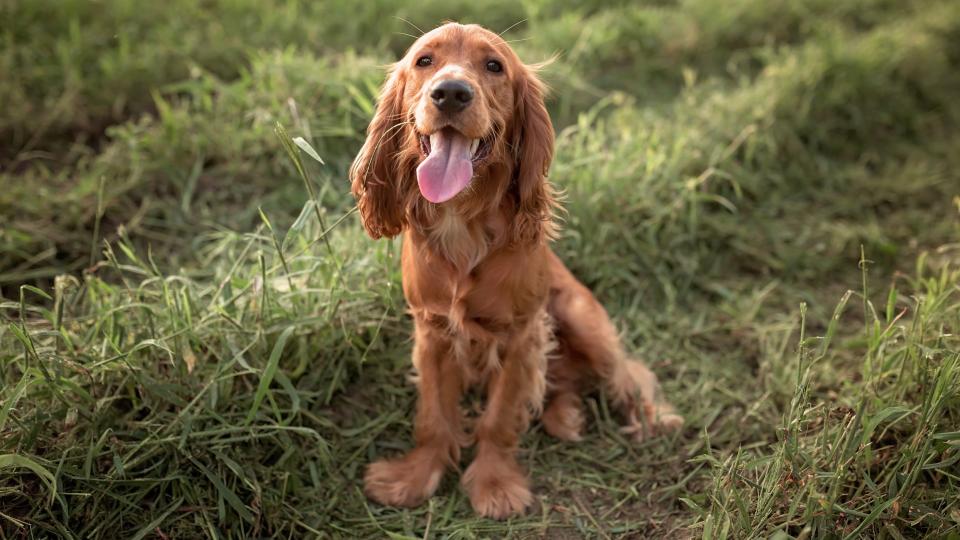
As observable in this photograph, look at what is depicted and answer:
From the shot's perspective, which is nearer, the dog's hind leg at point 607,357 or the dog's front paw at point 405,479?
the dog's front paw at point 405,479

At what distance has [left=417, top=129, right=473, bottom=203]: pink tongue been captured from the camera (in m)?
2.34

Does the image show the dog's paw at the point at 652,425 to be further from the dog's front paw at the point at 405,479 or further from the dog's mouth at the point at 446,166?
the dog's mouth at the point at 446,166

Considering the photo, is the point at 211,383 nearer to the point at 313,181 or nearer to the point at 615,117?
the point at 313,181

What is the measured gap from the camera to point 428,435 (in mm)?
3020

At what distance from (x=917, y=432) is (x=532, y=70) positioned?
68.7 inches

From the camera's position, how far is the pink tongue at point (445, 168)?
2.34m

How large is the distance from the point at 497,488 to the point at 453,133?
133cm

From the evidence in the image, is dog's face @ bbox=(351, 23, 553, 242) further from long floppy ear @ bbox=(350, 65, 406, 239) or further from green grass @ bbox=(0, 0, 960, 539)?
green grass @ bbox=(0, 0, 960, 539)

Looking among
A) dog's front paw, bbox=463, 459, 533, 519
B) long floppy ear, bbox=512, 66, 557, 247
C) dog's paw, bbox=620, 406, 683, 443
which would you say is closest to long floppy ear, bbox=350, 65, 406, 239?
long floppy ear, bbox=512, 66, 557, 247

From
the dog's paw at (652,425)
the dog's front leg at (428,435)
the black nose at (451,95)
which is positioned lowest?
the dog's paw at (652,425)

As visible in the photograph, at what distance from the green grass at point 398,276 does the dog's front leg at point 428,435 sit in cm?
8

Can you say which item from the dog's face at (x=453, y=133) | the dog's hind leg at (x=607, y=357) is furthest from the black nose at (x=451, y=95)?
the dog's hind leg at (x=607, y=357)

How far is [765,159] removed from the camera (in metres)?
4.82

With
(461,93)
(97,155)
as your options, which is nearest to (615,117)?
(461,93)
